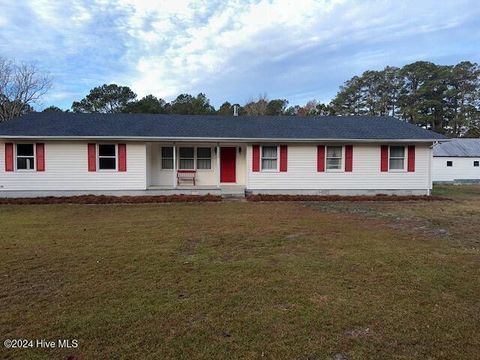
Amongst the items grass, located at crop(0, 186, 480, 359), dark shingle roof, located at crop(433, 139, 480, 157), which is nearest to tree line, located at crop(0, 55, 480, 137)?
dark shingle roof, located at crop(433, 139, 480, 157)

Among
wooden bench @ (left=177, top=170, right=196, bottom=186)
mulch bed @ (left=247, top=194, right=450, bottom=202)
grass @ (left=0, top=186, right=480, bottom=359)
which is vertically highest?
wooden bench @ (left=177, top=170, right=196, bottom=186)

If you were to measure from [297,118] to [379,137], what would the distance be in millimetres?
4722

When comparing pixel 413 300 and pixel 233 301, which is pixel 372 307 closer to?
pixel 413 300

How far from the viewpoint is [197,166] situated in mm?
17203

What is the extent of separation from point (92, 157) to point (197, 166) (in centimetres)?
477

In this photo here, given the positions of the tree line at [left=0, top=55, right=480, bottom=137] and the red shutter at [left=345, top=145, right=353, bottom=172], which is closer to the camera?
the red shutter at [left=345, top=145, right=353, bottom=172]

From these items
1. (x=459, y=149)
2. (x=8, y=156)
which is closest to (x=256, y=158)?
(x=8, y=156)

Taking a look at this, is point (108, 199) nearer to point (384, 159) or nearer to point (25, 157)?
point (25, 157)

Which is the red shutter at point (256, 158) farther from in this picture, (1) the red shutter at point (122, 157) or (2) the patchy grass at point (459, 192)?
(2) the patchy grass at point (459, 192)

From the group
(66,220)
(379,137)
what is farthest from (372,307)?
(379,137)

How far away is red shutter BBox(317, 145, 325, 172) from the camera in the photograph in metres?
15.8

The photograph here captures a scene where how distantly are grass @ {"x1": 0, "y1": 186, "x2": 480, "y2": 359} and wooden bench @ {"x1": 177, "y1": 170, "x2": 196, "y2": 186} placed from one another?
8248 millimetres

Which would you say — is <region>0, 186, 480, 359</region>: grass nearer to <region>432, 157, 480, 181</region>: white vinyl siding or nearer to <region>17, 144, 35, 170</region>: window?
<region>17, 144, 35, 170</region>: window

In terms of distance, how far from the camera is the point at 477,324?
11.5 feet
